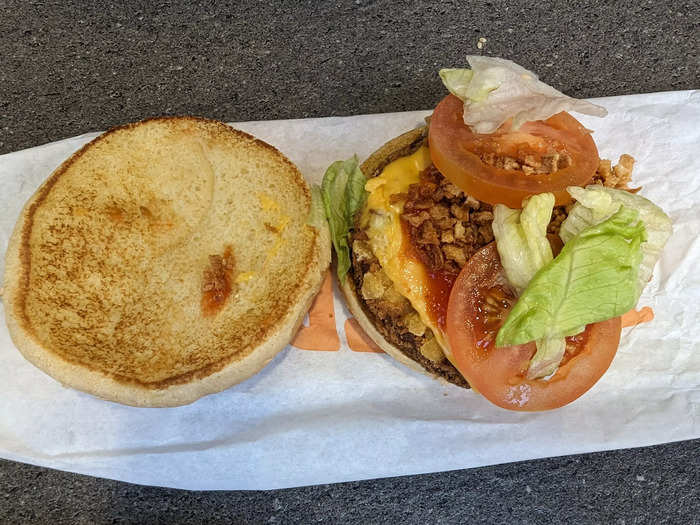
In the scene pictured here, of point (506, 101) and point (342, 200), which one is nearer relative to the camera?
point (506, 101)

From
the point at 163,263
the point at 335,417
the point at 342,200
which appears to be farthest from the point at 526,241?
the point at 163,263

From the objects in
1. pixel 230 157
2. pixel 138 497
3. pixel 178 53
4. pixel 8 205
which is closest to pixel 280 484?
pixel 138 497

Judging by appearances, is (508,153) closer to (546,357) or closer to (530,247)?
(530,247)

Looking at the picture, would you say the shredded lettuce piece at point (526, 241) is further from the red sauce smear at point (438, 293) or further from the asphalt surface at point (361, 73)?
the asphalt surface at point (361, 73)

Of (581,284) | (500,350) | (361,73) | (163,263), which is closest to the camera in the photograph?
(581,284)

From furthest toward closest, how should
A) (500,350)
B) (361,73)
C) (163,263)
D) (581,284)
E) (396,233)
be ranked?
1. (361,73)
2. (163,263)
3. (396,233)
4. (500,350)
5. (581,284)

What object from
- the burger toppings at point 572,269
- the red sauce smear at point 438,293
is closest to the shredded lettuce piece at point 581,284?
the burger toppings at point 572,269

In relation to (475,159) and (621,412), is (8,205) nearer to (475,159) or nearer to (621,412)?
(475,159)
